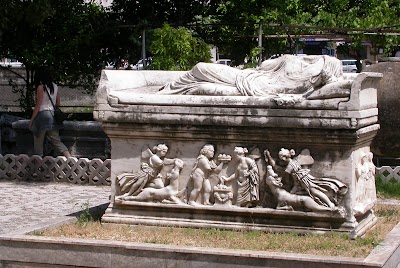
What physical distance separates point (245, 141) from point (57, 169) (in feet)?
21.5

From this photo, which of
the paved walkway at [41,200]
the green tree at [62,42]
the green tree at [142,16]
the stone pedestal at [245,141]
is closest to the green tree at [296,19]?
the green tree at [142,16]

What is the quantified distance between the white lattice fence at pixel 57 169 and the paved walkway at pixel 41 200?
16 centimetres

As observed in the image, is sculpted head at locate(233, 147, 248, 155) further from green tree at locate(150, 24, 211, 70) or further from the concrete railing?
green tree at locate(150, 24, 211, 70)

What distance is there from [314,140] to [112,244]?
79.9 inches

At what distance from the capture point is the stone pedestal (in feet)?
27.7

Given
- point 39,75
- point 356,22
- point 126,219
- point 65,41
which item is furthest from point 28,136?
point 126,219

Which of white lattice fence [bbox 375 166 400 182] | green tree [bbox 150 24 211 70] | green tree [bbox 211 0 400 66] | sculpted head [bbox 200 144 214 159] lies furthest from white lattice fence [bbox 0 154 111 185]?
sculpted head [bbox 200 144 214 159]

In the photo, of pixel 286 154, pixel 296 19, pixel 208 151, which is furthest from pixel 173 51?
pixel 286 154

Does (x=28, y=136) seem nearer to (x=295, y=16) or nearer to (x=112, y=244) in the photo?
(x=295, y=16)

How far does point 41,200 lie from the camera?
13.1 m

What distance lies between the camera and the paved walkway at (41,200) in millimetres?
11539

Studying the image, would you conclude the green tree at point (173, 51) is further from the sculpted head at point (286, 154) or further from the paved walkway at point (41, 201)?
the sculpted head at point (286, 154)

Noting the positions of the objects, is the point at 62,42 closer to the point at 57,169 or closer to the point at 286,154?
the point at 57,169

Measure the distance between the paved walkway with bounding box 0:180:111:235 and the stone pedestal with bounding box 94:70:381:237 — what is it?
210 cm
